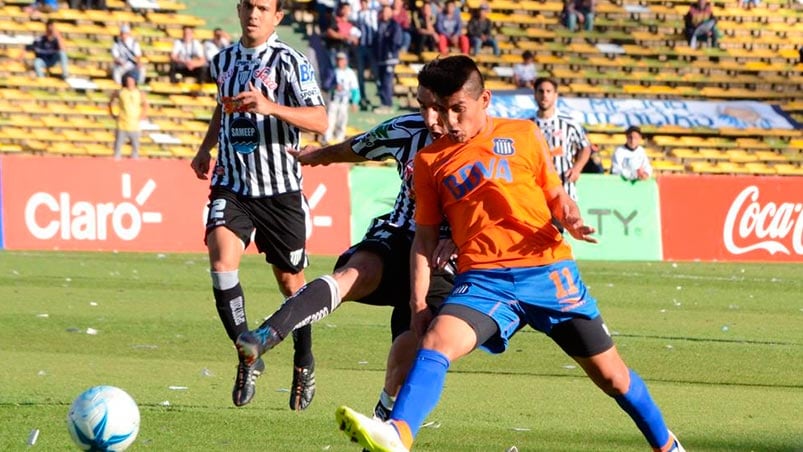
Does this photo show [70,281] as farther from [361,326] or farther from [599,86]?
[599,86]

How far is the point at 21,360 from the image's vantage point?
9938 mm

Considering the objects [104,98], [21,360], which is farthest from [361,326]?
[104,98]

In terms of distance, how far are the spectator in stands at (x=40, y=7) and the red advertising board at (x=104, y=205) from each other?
9086 mm

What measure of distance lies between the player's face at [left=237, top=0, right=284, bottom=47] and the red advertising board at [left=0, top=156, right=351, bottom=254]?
12.0 meters

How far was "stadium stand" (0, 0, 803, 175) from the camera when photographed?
27203 millimetres

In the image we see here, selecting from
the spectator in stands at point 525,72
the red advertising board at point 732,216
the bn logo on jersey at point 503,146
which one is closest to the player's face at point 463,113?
the bn logo on jersey at point 503,146

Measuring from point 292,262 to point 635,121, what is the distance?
23.9 metres

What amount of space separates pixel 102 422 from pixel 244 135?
2766mm

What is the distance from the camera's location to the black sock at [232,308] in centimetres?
836

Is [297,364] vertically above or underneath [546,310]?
underneath

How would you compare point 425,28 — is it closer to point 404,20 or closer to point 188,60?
point 404,20

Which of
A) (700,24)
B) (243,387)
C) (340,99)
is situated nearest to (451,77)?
(243,387)

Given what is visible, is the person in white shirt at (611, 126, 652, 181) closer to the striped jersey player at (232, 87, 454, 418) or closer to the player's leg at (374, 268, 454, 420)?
the striped jersey player at (232, 87, 454, 418)

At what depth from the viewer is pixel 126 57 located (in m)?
27.6
